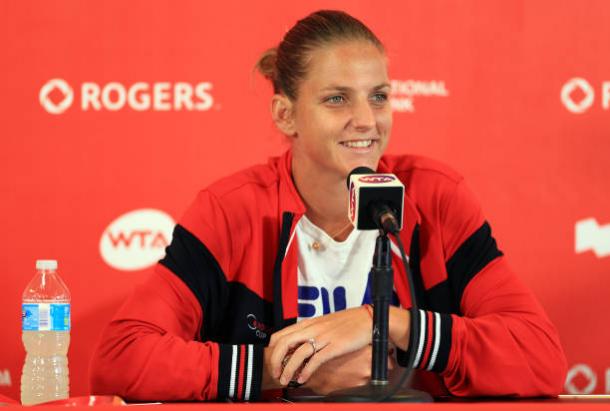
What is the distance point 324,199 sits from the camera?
2.00 m

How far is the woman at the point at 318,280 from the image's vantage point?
1646 mm

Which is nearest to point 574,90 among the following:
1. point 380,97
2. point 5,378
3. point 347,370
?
point 380,97

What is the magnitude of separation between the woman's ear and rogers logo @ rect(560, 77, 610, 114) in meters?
0.97

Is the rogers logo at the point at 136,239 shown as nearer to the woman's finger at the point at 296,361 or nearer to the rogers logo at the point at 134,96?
the rogers logo at the point at 134,96

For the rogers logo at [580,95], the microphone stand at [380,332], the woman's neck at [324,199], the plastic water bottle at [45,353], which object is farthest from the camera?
the rogers logo at [580,95]

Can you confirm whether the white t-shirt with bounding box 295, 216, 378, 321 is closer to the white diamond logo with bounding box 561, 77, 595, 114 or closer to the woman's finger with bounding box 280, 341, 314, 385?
the woman's finger with bounding box 280, 341, 314, 385

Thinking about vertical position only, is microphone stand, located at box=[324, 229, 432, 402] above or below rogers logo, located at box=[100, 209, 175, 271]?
below

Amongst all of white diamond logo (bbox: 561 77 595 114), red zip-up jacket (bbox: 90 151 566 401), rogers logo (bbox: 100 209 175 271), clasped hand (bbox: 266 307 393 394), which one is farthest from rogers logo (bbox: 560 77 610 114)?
clasped hand (bbox: 266 307 393 394)

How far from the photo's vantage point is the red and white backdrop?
2648 mm

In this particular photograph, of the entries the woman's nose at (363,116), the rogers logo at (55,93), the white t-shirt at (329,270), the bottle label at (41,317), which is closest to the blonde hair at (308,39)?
the woman's nose at (363,116)

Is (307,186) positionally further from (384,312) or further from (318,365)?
(384,312)

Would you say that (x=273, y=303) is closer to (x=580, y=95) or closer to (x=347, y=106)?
(x=347, y=106)

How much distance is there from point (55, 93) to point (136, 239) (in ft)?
1.50

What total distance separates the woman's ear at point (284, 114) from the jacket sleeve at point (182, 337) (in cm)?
25
